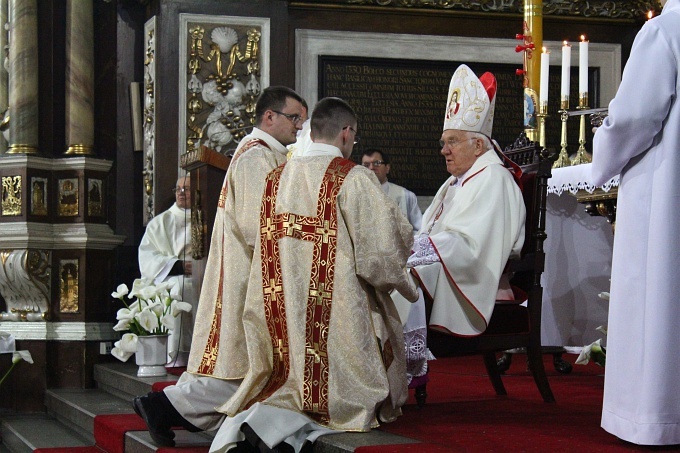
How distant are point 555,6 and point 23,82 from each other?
4767 millimetres

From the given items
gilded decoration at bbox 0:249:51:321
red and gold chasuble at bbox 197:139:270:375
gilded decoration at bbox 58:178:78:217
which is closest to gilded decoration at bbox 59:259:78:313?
gilded decoration at bbox 0:249:51:321

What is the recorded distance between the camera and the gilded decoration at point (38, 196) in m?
8.27

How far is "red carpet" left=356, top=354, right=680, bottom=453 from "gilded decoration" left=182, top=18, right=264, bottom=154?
348 cm

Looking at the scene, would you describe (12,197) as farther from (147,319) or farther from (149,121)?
(147,319)

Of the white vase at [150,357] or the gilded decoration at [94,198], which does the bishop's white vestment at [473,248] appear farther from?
the gilded decoration at [94,198]

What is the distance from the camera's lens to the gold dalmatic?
426 cm

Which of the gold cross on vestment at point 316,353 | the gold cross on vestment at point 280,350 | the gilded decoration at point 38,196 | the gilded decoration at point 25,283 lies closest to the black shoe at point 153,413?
the gold cross on vestment at point 280,350

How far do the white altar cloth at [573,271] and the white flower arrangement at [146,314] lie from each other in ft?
8.34

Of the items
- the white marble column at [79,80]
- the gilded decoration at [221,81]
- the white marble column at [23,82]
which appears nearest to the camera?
the white marble column at [23,82]

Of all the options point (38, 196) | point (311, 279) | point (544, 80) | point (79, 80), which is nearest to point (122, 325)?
point (38, 196)

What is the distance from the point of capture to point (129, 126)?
9.39 metres

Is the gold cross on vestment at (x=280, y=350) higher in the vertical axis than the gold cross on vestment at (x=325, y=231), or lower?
lower

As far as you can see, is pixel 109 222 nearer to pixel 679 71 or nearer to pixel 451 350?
pixel 451 350

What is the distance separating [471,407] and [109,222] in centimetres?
481
